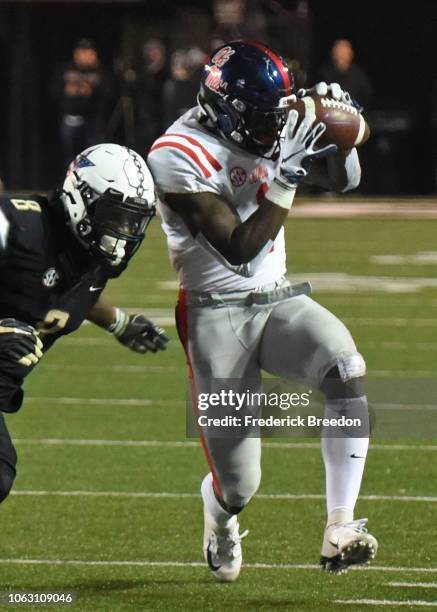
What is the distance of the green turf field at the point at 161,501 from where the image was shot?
4.98 m

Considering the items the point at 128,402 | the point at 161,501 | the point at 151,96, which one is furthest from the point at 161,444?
the point at 151,96

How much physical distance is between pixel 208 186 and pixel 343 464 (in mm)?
939

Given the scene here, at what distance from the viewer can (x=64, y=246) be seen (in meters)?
4.64

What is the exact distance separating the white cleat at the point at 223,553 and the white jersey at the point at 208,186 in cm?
78

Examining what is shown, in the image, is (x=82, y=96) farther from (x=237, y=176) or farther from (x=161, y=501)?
(x=237, y=176)

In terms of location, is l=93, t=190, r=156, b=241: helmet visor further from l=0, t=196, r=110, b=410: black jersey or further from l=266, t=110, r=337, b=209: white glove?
l=266, t=110, r=337, b=209: white glove

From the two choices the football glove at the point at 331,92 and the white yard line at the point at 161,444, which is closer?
the football glove at the point at 331,92

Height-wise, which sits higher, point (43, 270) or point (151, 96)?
point (43, 270)

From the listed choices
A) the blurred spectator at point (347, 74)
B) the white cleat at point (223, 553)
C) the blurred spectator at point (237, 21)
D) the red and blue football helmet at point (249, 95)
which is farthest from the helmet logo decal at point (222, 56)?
the blurred spectator at point (237, 21)

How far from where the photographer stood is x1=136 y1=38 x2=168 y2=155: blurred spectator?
19219mm

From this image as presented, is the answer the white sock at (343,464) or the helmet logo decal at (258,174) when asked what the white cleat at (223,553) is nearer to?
the white sock at (343,464)

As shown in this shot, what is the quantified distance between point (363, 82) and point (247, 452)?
13.0 metres

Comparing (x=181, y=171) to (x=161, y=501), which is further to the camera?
(x=161, y=501)

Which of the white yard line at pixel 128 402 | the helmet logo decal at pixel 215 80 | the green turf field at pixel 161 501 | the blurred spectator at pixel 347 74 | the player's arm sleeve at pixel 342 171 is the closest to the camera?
the green turf field at pixel 161 501
